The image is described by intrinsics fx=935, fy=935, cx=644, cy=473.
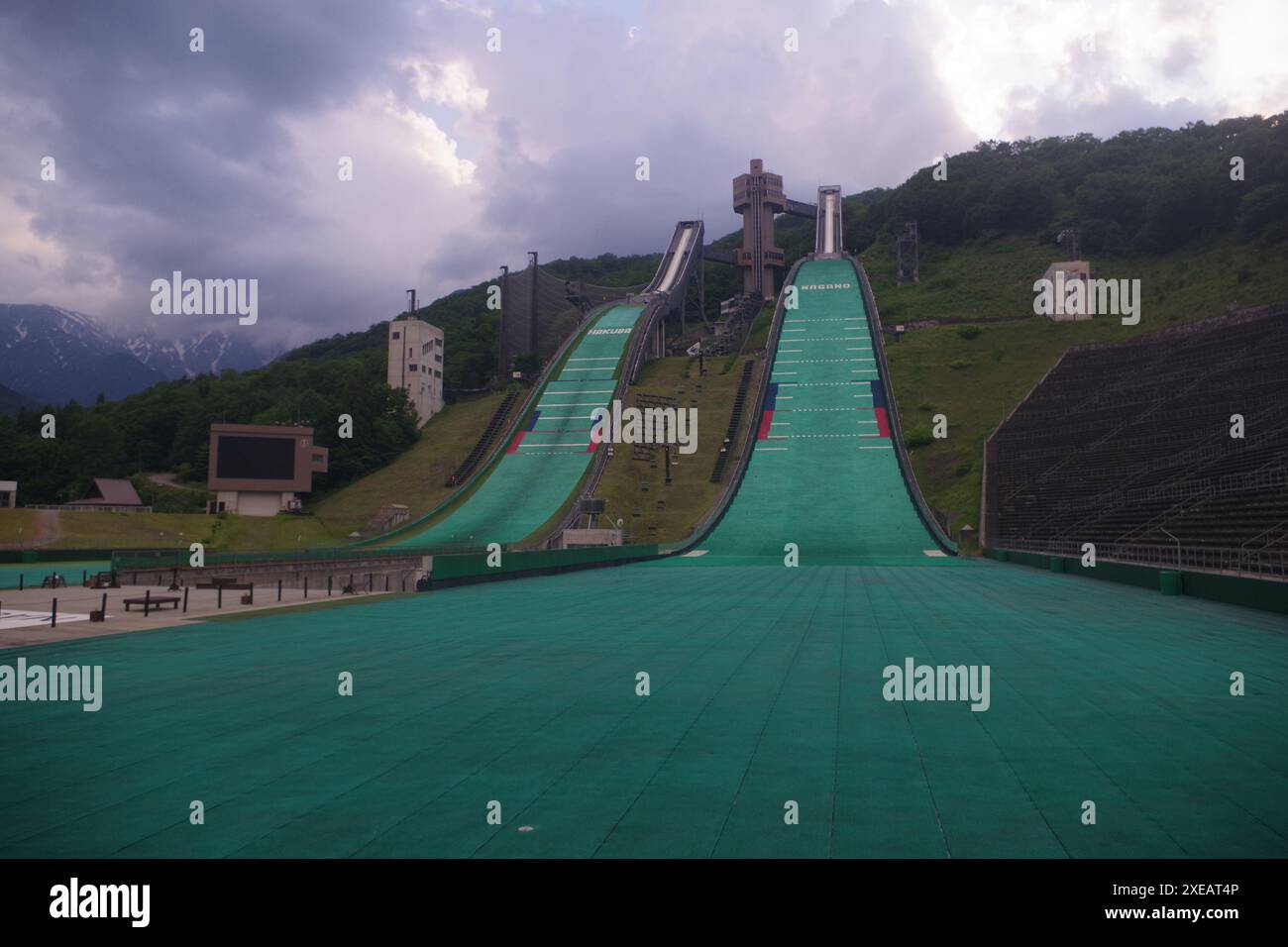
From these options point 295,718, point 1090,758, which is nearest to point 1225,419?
point 1090,758

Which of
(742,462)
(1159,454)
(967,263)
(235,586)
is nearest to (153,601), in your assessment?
(235,586)

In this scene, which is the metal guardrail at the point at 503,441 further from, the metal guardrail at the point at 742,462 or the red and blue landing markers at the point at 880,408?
the red and blue landing markers at the point at 880,408

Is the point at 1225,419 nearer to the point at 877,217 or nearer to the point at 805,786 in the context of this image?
the point at 805,786

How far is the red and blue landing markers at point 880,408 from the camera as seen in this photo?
54.2 m

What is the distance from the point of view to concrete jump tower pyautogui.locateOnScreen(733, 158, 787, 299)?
108 m

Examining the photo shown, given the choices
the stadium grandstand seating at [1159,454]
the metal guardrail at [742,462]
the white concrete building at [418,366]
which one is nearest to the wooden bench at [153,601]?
the stadium grandstand seating at [1159,454]

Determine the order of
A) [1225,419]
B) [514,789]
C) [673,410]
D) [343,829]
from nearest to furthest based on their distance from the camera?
[343,829] → [514,789] → [1225,419] → [673,410]

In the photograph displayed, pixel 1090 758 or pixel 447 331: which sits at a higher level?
pixel 447 331

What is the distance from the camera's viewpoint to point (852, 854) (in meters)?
4.71

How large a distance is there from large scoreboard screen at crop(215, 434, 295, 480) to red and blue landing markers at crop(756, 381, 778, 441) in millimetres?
26505

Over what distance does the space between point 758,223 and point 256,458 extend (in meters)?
73.6

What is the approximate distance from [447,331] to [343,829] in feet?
342

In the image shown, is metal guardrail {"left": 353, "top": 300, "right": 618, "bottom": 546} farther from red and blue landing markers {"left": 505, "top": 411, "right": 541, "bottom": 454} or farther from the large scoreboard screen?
the large scoreboard screen

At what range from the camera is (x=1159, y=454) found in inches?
1473
